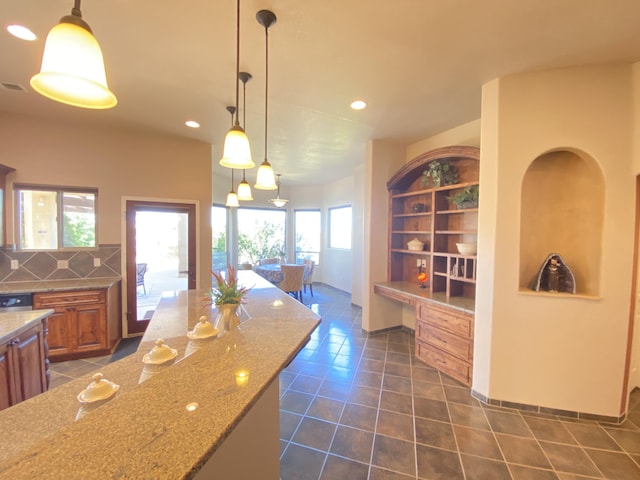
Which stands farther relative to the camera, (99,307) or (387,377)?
(99,307)

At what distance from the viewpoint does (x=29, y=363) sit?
76.2 inches

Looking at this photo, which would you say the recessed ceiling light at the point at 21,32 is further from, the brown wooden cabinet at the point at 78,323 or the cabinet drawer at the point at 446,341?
the cabinet drawer at the point at 446,341

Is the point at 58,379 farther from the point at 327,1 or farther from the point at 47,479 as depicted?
the point at 327,1

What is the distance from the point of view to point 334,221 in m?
7.36

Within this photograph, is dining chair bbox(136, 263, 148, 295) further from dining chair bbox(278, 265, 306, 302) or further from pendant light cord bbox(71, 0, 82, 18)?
pendant light cord bbox(71, 0, 82, 18)

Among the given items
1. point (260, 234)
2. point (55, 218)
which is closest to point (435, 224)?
point (55, 218)

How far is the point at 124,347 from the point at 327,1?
436 cm

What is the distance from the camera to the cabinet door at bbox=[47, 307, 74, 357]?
307 cm

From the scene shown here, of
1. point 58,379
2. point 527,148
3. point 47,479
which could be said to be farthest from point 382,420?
point 58,379

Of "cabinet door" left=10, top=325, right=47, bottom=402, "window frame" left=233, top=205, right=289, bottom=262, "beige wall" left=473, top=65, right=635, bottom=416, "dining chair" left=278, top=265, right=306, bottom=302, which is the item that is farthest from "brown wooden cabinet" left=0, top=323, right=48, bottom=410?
"window frame" left=233, top=205, right=289, bottom=262

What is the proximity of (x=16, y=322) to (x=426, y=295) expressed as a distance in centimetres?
376

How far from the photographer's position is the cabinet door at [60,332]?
3074 millimetres

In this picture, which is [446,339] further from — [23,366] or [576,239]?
[23,366]

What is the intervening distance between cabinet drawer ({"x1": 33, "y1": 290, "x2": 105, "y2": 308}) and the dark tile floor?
2.33 ft
